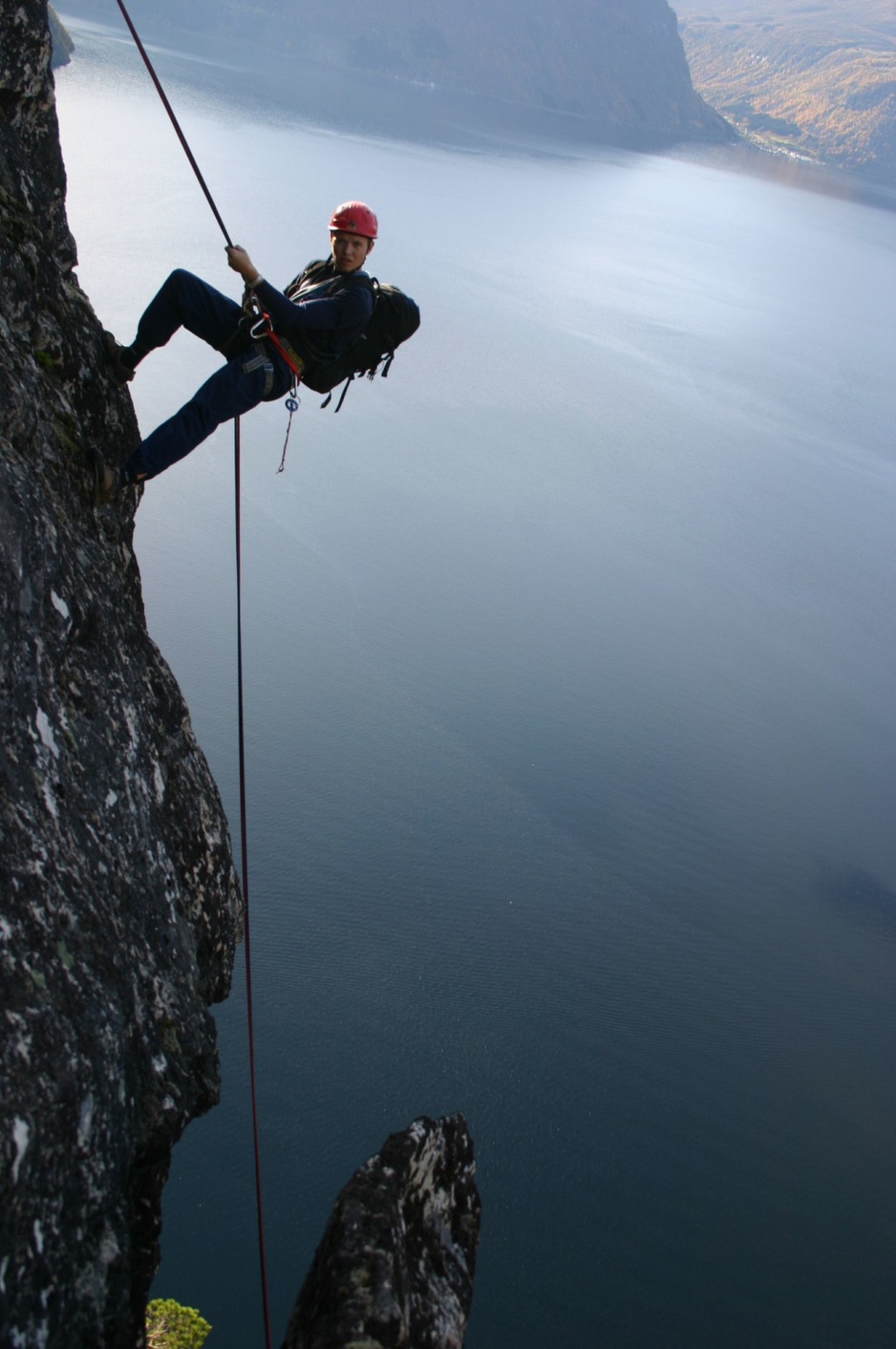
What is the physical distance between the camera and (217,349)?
13.6 ft

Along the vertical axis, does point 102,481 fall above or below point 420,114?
below

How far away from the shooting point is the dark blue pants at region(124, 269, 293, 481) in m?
4.13

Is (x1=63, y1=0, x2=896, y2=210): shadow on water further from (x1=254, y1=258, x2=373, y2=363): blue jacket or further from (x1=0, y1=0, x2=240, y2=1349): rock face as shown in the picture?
(x1=0, y1=0, x2=240, y2=1349): rock face

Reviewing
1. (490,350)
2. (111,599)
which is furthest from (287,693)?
(490,350)

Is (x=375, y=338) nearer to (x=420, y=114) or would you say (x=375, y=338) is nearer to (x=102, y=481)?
(x=102, y=481)

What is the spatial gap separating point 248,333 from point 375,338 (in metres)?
0.55

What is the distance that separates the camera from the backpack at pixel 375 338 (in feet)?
14.4

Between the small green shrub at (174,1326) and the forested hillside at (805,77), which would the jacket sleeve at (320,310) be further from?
the forested hillside at (805,77)

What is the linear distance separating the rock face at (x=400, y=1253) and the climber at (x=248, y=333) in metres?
2.50

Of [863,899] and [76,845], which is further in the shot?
[863,899]

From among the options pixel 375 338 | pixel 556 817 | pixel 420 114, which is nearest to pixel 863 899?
pixel 556 817

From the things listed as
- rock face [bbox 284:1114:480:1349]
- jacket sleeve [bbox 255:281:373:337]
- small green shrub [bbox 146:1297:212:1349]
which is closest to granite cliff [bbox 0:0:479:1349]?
rock face [bbox 284:1114:480:1349]

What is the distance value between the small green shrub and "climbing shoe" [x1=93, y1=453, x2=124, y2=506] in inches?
189

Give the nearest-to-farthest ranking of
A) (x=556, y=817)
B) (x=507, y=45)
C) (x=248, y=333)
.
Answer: (x=248, y=333)
(x=556, y=817)
(x=507, y=45)
